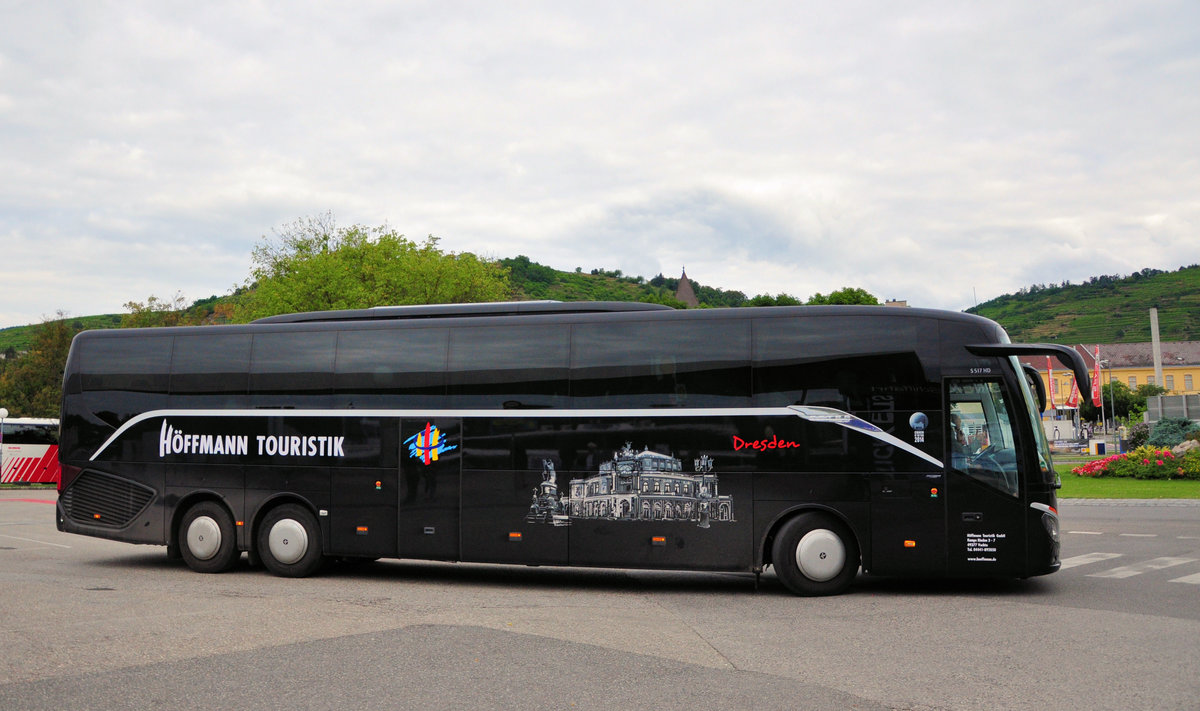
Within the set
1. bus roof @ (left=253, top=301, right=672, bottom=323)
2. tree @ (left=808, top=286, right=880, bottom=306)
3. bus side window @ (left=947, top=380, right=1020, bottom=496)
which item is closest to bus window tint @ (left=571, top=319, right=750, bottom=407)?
bus roof @ (left=253, top=301, right=672, bottom=323)

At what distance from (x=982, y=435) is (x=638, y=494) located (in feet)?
13.5

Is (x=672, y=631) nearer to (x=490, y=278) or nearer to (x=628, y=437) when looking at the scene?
(x=628, y=437)

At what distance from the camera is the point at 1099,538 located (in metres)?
17.5

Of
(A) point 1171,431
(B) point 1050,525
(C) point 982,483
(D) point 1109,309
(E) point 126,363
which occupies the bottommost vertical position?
(B) point 1050,525

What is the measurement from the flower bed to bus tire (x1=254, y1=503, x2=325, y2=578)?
98.4ft

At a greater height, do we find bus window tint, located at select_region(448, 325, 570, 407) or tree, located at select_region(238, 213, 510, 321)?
tree, located at select_region(238, 213, 510, 321)

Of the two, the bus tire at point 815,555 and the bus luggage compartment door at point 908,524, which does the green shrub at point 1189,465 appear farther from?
the bus tire at point 815,555

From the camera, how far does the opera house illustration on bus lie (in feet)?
38.4

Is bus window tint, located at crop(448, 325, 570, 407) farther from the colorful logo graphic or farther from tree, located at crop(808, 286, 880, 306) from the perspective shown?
tree, located at crop(808, 286, 880, 306)

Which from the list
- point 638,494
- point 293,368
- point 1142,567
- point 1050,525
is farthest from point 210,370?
point 1142,567

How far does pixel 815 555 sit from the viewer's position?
37.6ft

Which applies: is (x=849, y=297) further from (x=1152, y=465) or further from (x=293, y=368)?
(x=293, y=368)

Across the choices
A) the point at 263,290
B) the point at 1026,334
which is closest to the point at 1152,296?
the point at 1026,334

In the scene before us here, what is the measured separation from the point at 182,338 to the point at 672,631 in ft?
29.0
